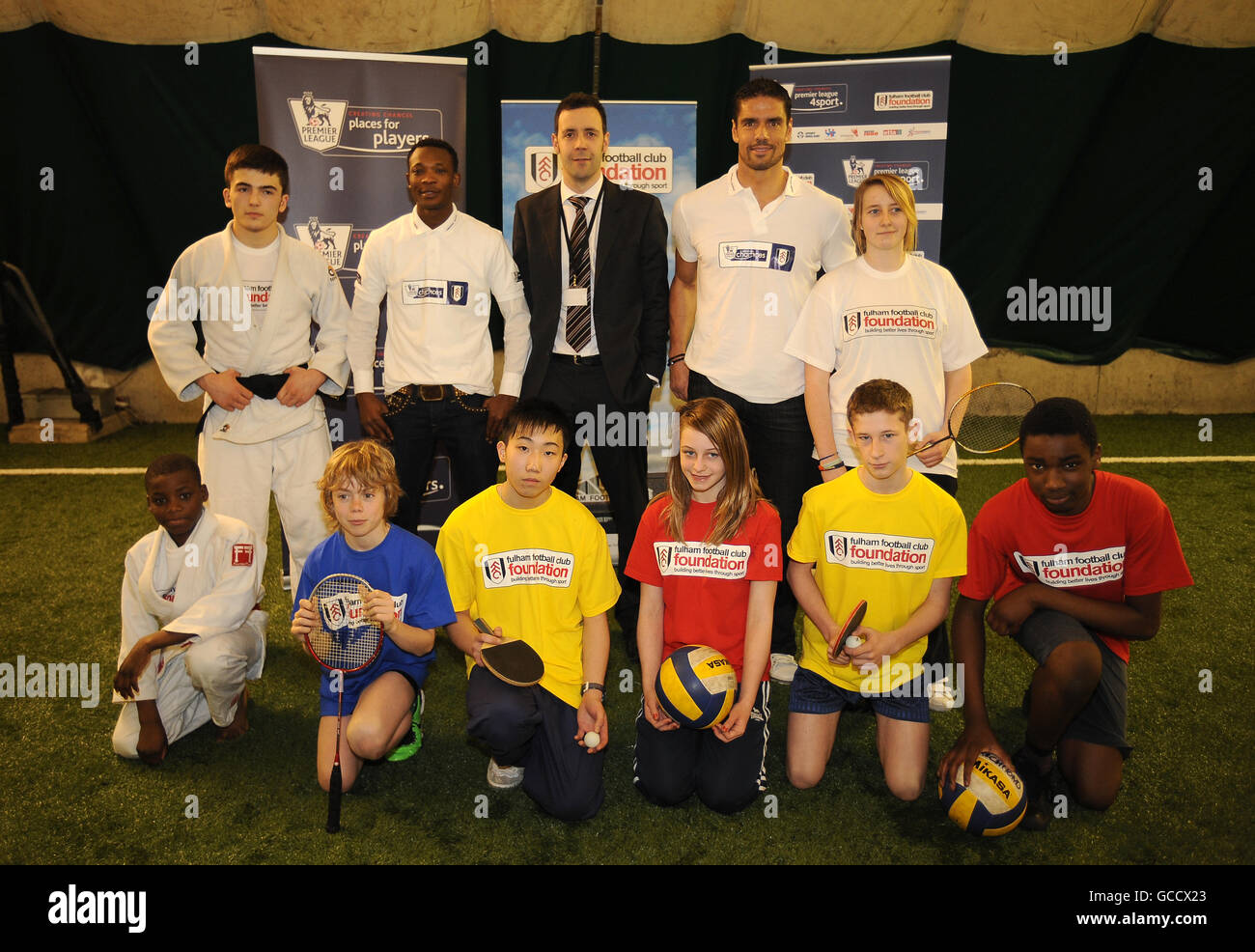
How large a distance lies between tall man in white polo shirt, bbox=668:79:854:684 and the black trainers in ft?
3.70

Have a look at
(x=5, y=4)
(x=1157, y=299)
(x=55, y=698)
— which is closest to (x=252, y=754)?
(x=55, y=698)

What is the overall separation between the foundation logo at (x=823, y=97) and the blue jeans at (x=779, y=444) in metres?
3.63

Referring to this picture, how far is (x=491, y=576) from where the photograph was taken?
134 inches

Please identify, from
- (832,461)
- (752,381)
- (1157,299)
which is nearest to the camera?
(832,461)

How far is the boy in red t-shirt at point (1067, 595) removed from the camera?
10.5 feet

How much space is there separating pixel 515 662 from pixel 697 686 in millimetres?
669

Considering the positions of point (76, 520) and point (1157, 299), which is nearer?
point (76, 520)

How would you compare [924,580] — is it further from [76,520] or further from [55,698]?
[76,520]

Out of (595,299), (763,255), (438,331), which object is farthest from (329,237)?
(763,255)

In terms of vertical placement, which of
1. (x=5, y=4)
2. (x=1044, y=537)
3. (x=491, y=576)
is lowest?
(x=491, y=576)

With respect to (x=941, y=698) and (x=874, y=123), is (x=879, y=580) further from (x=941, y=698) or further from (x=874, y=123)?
(x=874, y=123)

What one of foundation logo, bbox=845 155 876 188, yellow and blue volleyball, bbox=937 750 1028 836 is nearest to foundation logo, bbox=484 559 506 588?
yellow and blue volleyball, bbox=937 750 1028 836

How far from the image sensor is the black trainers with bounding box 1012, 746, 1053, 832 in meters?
3.15

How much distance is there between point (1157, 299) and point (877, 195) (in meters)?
7.65
